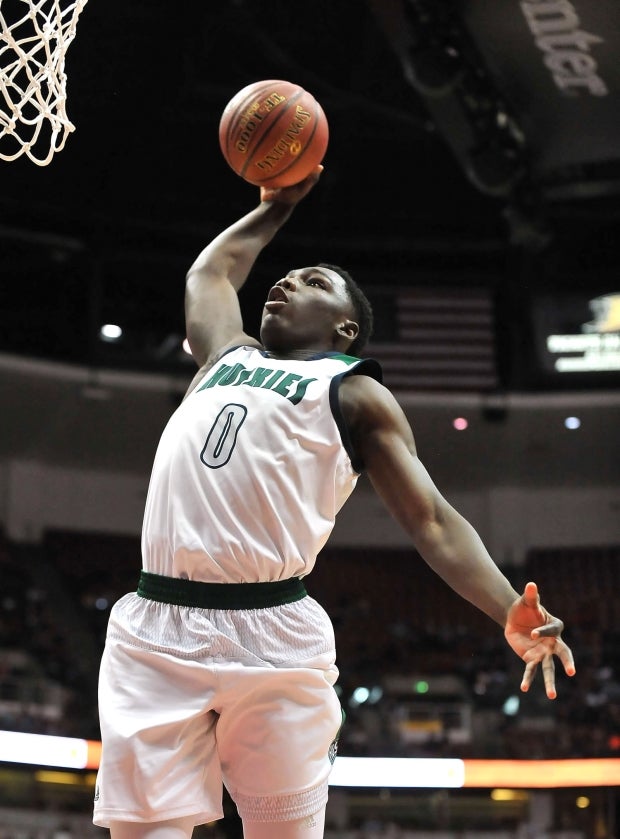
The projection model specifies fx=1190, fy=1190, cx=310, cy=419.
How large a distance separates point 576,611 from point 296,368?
11.3 metres

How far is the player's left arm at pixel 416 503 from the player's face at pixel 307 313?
0.29 meters

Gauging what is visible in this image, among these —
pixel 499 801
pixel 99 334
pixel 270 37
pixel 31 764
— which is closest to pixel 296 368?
pixel 270 37

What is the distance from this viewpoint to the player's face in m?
3.17

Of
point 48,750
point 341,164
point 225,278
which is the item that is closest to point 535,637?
point 225,278

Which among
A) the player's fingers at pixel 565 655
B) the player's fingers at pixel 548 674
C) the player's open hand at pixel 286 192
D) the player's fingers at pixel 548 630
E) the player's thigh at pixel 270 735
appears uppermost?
the player's open hand at pixel 286 192

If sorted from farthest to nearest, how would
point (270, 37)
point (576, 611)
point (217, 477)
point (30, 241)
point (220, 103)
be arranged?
point (576, 611), point (30, 241), point (220, 103), point (270, 37), point (217, 477)

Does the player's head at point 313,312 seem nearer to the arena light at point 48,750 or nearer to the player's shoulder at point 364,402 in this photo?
the player's shoulder at point 364,402

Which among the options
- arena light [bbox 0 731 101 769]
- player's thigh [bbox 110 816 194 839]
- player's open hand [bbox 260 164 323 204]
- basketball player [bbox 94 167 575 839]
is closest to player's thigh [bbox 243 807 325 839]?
basketball player [bbox 94 167 575 839]

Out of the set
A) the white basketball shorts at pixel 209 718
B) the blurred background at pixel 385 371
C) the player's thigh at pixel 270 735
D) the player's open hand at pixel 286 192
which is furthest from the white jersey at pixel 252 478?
the blurred background at pixel 385 371

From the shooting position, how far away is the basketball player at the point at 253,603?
258 centimetres

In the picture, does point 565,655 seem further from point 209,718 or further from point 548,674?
point 209,718

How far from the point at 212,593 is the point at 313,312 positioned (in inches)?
35.3

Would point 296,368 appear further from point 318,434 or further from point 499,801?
point 499,801

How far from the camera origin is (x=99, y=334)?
13438 millimetres
